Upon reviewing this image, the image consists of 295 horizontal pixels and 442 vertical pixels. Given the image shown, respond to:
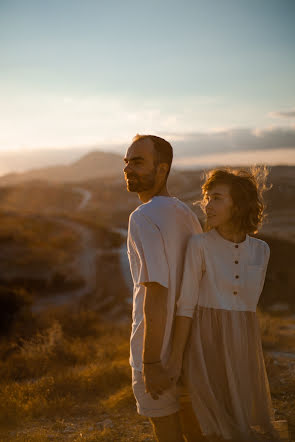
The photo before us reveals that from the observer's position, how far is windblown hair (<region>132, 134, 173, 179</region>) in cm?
261

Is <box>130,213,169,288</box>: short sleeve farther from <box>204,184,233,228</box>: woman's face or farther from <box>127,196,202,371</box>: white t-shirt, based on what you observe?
<box>204,184,233,228</box>: woman's face

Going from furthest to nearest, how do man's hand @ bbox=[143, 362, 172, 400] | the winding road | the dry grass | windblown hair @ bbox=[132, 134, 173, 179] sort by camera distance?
the winding road < the dry grass < windblown hair @ bbox=[132, 134, 173, 179] < man's hand @ bbox=[143, 362, 172, 400]

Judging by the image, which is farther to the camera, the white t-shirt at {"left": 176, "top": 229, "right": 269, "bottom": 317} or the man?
the white t-shirt at {"left": 176, "top": 229, "right": 269, "bottom": 317}

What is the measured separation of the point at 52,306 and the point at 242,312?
1467cm

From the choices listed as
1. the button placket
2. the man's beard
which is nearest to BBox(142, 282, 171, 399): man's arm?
the button placket

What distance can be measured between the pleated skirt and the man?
0.50 ft

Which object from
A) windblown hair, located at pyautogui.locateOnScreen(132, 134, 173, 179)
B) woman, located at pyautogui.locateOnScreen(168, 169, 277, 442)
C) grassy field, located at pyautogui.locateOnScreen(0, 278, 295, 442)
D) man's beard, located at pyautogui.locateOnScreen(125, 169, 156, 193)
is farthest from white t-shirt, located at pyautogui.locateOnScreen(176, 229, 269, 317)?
grassy field, located at pyautogui.locateOnScreen(0, 278, 295, 442)

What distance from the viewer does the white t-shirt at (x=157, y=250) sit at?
7.56 ft

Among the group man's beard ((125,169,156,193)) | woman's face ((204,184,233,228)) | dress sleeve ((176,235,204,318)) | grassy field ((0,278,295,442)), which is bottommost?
grassy field ((0,278,295,442))

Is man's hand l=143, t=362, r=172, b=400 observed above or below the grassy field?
above

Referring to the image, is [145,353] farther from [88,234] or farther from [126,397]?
[88,234]

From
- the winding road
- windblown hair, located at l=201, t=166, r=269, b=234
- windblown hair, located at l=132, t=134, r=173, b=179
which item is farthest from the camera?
the winding road

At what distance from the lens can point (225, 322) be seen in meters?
2.44

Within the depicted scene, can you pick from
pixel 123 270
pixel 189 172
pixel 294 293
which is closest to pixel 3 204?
pixel 189 172
